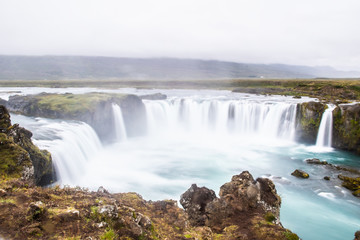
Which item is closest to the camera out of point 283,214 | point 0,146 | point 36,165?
point 0,146

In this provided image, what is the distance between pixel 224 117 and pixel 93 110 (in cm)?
2264

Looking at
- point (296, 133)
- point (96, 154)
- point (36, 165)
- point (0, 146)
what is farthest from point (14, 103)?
point (296, 133)

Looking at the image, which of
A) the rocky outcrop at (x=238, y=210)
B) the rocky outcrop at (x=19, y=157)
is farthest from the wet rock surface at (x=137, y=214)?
the rocky outcrop at (x=19, y=157)

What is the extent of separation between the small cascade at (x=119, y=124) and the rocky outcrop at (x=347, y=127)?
29388mm

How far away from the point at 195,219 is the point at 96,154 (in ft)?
67.4

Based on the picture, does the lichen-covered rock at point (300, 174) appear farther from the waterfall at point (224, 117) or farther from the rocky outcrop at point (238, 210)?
the waterfall at point (224, 117)

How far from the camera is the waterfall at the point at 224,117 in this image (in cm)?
3869

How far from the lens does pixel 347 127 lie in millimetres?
30938

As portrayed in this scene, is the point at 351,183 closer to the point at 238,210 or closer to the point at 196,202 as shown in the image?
the point at 238,210

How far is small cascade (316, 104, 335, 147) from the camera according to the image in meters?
32.6

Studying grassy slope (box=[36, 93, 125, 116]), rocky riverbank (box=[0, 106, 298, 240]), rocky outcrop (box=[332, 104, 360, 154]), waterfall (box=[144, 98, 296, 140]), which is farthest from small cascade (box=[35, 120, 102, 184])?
rocky outcrop (box=[332, 104, 360, 154])

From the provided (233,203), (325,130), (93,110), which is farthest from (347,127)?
(93,110)

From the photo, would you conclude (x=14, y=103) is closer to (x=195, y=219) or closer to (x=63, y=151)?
(x=63, y=151)

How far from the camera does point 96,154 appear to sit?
92.0ft
